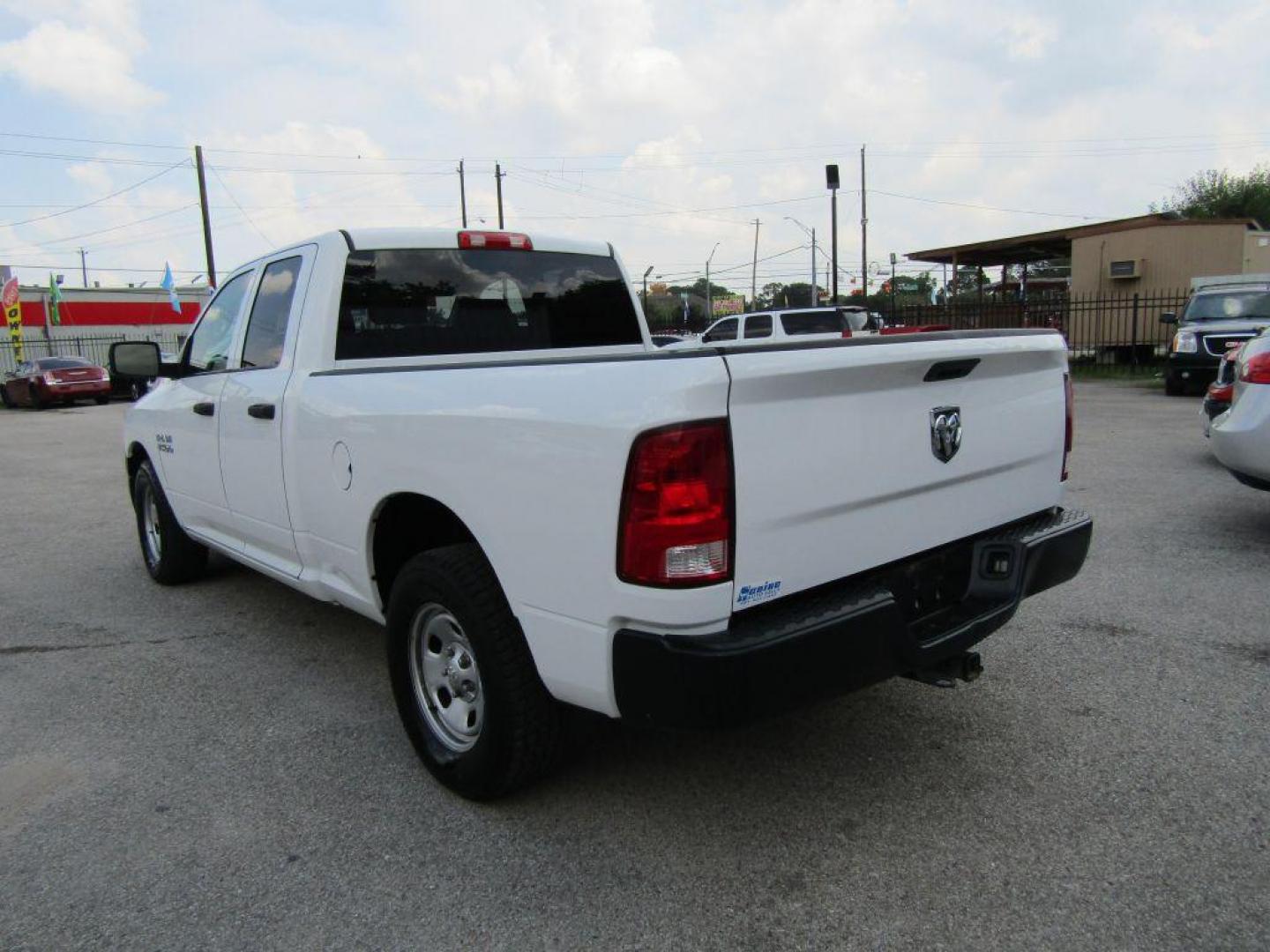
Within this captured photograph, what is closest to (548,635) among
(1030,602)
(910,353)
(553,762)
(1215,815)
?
(553,762)

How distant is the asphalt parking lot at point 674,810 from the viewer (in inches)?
92.0

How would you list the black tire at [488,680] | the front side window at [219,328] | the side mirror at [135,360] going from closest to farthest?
1. the black tire at [488,680]
2. the front side window at [219,328]
3. the side mirror at [135,360]

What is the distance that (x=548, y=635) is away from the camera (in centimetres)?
247

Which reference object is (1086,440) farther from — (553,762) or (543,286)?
(553,762)

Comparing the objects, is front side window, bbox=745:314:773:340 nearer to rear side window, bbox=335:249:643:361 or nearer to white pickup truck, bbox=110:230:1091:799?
rear side window, bbox=335:249:643:361

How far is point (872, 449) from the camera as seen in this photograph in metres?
2.52

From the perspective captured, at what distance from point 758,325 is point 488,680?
17088 mm

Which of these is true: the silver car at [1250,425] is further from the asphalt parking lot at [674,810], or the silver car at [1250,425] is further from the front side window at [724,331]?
A: the front side window at [724,331]

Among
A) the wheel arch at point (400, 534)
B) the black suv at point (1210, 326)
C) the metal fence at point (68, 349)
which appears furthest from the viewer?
the metal fence at point (68, 349)

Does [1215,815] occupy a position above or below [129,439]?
below

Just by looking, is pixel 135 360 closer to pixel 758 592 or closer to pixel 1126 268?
pixel 758 592

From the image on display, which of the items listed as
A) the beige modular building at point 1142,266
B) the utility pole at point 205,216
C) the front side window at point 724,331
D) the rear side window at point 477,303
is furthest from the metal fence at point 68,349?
the rear side window at point 477,303

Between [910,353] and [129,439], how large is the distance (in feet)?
16.5

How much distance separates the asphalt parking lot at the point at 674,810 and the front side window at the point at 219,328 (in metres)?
1.40
